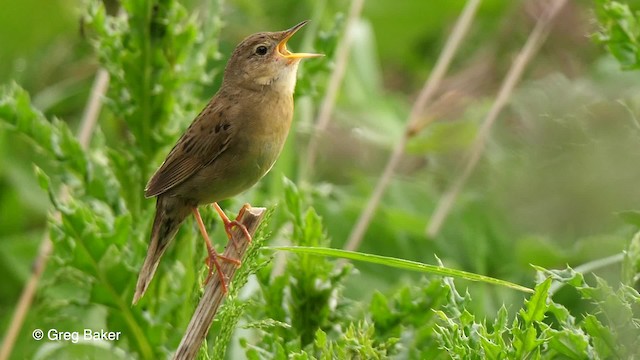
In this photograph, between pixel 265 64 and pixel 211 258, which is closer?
pixel 211 258

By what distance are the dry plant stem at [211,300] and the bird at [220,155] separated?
0.55 ft

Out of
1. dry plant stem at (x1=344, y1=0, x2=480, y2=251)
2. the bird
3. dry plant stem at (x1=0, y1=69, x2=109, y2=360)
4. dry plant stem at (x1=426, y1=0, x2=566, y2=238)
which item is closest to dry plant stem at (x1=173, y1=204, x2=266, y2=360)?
the bird

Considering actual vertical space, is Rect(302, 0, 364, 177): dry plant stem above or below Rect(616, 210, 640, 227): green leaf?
above

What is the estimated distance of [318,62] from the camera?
3.28m

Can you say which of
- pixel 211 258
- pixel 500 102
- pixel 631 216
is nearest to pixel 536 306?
pixel 631 216

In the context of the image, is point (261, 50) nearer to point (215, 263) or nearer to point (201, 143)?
point (201, 143)

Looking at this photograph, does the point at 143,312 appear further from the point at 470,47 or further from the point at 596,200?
the point at 470,47

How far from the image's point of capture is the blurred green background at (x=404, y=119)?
3059mm

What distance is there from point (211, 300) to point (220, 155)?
0.76m

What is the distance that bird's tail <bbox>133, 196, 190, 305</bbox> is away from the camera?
2648mm

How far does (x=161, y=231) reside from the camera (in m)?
2.74

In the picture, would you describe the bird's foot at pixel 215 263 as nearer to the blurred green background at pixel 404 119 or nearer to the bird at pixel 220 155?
the bird at pixel 220 155

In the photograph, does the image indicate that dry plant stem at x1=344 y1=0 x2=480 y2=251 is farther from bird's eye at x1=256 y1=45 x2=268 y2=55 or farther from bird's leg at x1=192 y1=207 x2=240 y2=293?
bird's leg at x1=192 y1=207 x2=240 y2=293

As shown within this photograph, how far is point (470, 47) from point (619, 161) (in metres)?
4.22
